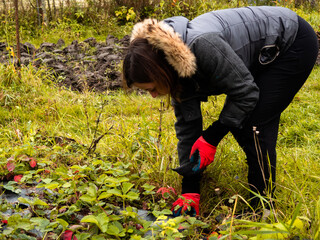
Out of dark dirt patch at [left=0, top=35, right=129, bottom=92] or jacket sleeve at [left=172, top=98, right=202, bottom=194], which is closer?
jacket sleeve at [left=172, top=98, right=202, bottom=194]

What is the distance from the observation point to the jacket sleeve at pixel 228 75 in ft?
5.73

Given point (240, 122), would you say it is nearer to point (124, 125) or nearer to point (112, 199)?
point (112, 199)

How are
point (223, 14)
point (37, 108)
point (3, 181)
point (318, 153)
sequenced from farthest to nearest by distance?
point (37, 108) → point (318, 153) → point (3, 181) → point (223, 14)

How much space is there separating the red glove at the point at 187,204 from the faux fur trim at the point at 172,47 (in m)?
0.74

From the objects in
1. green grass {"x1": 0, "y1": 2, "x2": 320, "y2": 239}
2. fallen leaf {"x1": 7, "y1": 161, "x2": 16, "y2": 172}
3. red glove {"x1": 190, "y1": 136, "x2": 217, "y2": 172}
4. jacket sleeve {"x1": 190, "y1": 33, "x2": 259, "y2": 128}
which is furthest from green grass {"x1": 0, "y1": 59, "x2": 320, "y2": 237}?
jacket sleeve {"x1": 190, "y1": 33, "x2": 259, "y2": 128}

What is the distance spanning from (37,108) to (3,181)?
1.52 m

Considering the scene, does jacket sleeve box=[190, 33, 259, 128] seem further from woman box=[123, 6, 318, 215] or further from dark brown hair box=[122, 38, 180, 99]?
dark brown hair box=[122, 38, 180, 99]

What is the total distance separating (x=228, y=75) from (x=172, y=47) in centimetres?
32

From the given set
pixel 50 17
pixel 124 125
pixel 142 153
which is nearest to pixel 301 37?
pixel 142 153

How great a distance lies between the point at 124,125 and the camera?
121 inches

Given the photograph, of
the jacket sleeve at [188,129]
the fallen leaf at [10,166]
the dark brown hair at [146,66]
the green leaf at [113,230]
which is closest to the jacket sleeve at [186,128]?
the jacket sleeve at [188,129]

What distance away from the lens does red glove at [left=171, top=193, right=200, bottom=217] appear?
200 cm

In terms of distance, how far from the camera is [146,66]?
1729 millimetres

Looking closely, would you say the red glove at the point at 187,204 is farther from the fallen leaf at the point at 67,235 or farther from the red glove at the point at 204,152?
the fallen leaf at the point at 67,235
